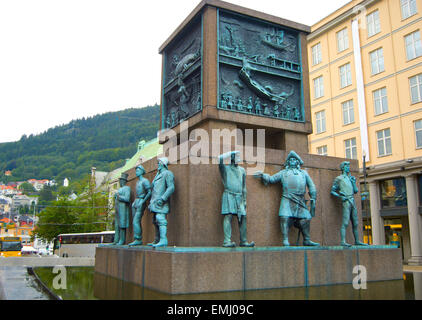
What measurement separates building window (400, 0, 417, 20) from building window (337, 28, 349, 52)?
513cm

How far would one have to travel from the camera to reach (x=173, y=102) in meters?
13.0

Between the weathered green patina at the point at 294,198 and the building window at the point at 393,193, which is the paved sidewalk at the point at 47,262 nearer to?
the weathered green patina at the point at 294,198

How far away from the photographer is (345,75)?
31.6m

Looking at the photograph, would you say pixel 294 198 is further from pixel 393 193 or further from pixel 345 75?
pixel 345 75

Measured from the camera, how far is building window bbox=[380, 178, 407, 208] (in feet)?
86.8

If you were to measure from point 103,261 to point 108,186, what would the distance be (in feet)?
141

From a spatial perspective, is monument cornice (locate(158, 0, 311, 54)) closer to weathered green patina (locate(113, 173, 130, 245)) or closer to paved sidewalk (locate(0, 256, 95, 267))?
weathered green patina (locate(113, 173, 130, 245))

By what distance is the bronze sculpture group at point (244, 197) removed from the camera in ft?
27.0

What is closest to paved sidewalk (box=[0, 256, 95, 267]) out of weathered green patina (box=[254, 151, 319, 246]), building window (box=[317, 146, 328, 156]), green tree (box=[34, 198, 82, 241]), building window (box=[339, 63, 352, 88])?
weathered green patina (box=[254, 151, 319, 246])

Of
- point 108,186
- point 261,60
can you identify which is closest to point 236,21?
point 261,60

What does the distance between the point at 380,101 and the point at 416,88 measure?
2.91m

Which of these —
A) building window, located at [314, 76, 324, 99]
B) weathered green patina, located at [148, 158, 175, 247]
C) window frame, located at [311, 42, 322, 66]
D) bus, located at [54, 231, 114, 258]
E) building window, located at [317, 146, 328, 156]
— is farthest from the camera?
window frame, located at [311, 42, 322, 66]

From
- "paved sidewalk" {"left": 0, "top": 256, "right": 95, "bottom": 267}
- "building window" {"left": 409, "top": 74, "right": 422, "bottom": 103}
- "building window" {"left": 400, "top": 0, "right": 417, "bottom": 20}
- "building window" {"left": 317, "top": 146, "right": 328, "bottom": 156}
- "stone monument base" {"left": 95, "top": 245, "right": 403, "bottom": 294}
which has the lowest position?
"paved sidewalk" {"left": 0, "top": 256, "right": 95, "bottom": 267}

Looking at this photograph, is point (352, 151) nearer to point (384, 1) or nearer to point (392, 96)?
point (392, 96)
